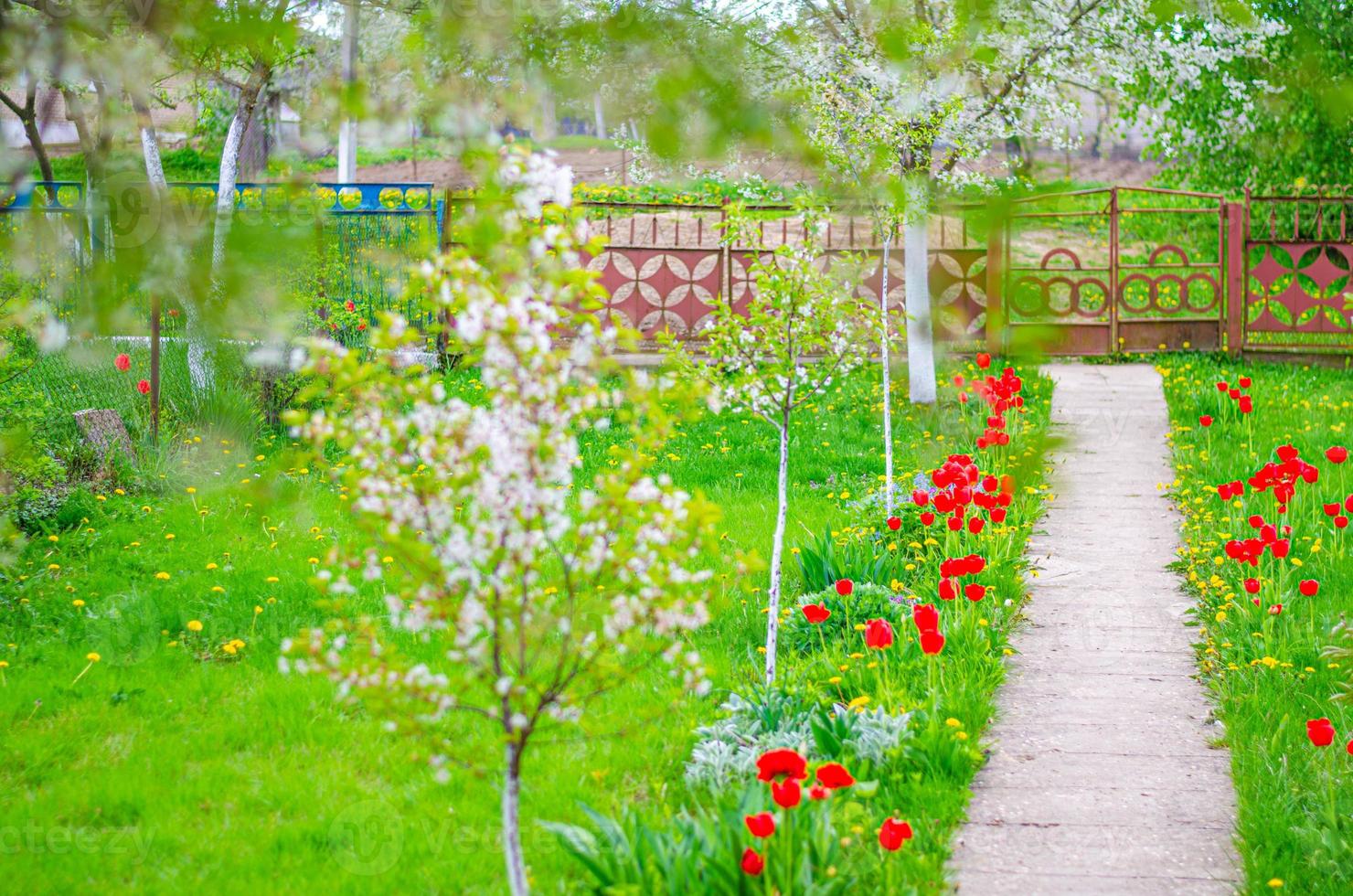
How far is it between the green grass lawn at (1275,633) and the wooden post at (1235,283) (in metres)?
3.08

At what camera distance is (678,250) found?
12344mm

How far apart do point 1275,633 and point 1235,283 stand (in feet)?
27.6

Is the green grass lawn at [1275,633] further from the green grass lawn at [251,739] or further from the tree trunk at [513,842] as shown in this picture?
the tree trunk at [513,842]

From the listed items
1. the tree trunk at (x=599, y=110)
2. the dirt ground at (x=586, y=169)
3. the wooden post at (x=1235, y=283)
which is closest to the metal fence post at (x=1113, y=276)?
the wooden post at (x=1235, y=283)

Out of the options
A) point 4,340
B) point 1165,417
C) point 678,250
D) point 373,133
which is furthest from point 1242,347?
point 373,133

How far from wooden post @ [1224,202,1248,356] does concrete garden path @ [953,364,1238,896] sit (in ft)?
19.4

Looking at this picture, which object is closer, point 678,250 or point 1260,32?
point 1260,32

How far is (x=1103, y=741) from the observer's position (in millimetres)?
4367

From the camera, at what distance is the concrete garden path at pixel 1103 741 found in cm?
352

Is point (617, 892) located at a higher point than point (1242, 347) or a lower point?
lower

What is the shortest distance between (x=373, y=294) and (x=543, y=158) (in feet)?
27.5

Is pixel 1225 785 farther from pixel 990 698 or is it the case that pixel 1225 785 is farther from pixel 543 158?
pixel 543 158

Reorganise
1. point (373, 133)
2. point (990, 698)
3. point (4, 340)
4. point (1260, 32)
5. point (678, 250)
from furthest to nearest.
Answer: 1. point (678, 250)
2. point (1260, 32)
3. point (4, 340)
4. point (990, 698)
5. point (373, 133)

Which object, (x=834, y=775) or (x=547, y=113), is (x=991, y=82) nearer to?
(x=834, y=775)
